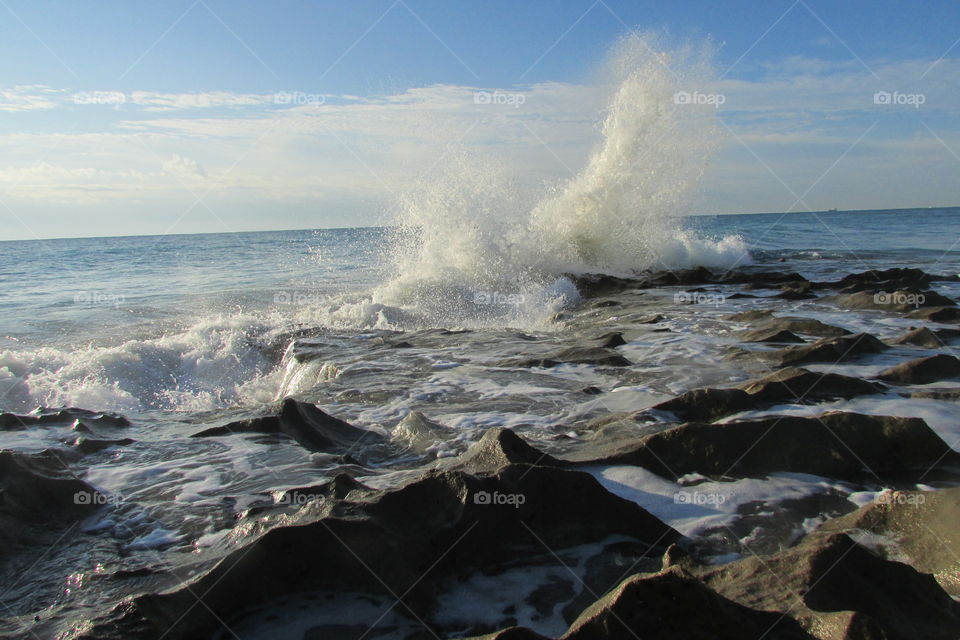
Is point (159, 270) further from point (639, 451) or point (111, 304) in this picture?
→ point (639, 451)

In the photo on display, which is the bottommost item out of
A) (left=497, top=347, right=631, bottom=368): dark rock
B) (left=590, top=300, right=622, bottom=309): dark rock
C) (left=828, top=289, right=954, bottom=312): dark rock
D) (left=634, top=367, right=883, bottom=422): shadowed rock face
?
(left=634, top=367, right=883, bottom=422): shadowed rock face

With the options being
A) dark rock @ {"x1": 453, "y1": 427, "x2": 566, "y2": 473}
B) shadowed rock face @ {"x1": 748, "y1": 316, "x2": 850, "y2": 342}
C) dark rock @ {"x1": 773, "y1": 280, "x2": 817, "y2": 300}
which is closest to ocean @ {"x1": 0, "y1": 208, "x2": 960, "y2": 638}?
dark rock @ {"x1": 773, "y1": 280, "x2": 817, "y2": 300}

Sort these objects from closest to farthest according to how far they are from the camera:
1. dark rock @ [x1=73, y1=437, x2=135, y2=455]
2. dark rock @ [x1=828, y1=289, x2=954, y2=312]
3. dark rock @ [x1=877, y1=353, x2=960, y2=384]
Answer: dark rock @ [x1=73, y1=437, x2=135, y2=455] < dark rock @ [x1=877, y1=353, x2=960, y2=384] < dark rock @ [x1=828, y1=289, x2=954, y2=312]

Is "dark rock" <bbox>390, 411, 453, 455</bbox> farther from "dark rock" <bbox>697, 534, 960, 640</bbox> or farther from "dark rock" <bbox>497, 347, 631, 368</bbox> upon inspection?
"dark rock" <bbox>697, 534, 960, 640</bbox>

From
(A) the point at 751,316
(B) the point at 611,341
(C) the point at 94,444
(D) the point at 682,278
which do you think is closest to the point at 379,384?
(C) the point at 94,444

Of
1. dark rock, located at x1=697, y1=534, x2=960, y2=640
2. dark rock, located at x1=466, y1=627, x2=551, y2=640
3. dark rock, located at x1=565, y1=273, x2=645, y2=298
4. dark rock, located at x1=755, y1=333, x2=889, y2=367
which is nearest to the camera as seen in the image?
dark rock, located at x1=466, y1=627, x2=551, y2=640

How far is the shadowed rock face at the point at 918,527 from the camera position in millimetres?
2484

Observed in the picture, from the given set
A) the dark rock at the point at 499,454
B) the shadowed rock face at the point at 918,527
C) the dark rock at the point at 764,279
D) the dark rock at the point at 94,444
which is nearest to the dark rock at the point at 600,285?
the dark rock at the point at 764,279

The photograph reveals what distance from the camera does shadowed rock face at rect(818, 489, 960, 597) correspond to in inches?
97.8

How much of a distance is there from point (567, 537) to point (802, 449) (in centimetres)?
162

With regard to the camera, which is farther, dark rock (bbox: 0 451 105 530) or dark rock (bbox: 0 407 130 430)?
dark rock (bbox: 0 407 130 430)

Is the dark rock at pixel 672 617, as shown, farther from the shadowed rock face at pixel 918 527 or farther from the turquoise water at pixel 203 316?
the turquoise water at pixel 203 316

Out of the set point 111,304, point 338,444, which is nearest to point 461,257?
point 111,304

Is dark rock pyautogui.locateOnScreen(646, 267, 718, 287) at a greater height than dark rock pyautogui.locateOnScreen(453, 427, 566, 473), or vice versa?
dark rock pyautogui.locateOnScreen(646, 267, 718, 287)
